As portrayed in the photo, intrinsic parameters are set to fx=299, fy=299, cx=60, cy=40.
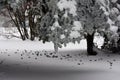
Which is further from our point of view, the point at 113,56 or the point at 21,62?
the point at 113,56

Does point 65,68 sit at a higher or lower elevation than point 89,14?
lower

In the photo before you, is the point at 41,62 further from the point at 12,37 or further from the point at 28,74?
the point at 12,37

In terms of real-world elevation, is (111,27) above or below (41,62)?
above

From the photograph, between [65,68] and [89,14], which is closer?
[89,14]

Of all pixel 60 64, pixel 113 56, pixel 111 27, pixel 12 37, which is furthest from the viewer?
pixel 12 37

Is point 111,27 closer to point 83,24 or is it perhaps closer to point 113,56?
point 83,24

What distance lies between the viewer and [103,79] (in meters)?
9.91

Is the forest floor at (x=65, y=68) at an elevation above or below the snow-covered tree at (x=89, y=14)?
below

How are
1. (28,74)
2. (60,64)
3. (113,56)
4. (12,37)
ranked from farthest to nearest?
(12,37) → (113,56) → (60,64) → (28,74)

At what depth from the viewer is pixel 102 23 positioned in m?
11.1

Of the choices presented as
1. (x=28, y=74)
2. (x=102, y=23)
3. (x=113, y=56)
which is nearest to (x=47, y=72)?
(x=28, y=74)

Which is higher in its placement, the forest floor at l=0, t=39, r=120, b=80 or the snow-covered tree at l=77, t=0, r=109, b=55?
the snow-covered tree at l=77, t=0, r=109, b=55

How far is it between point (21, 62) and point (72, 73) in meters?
3.40

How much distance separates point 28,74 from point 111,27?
11.9ft
